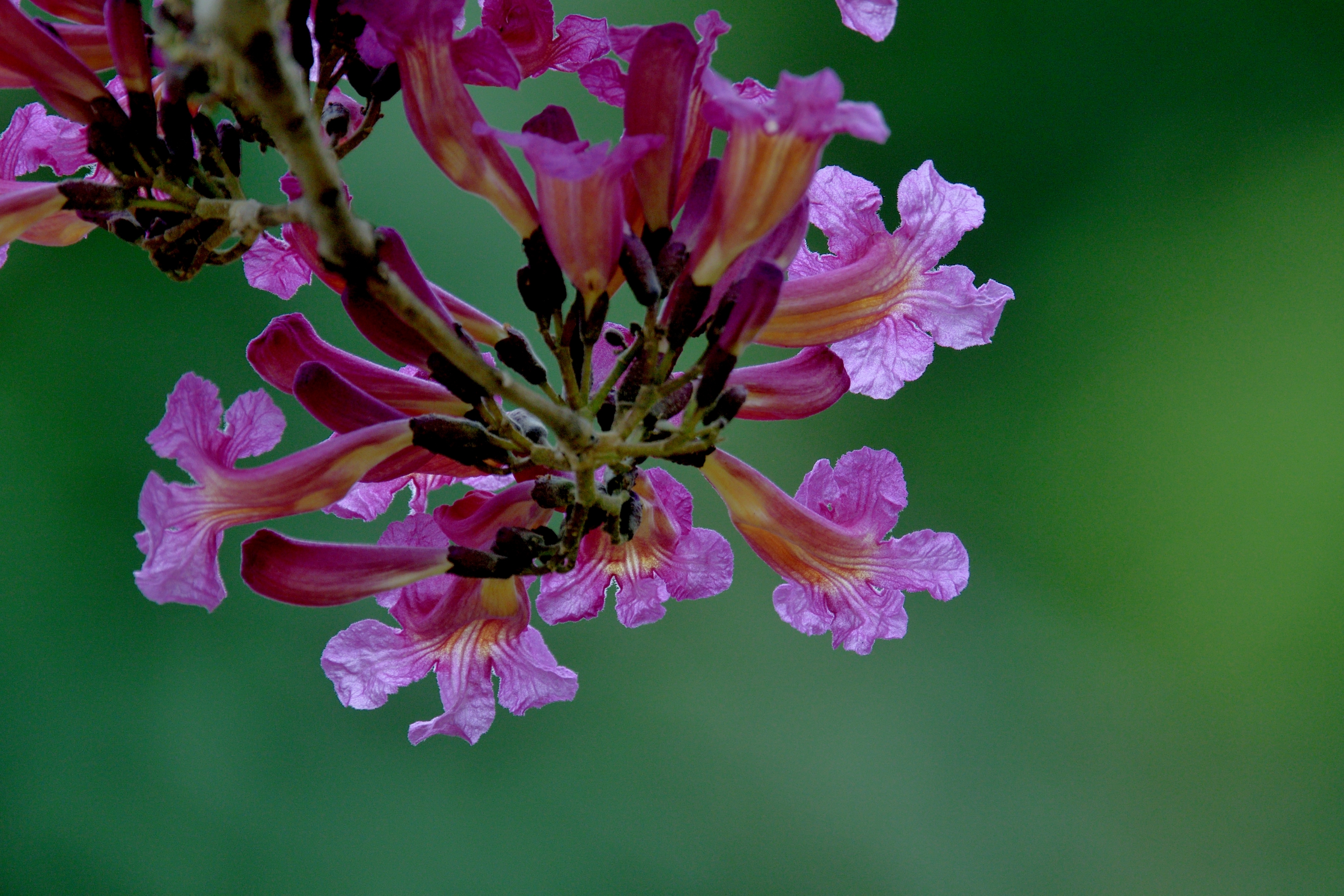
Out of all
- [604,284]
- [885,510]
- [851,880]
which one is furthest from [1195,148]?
[604,284]

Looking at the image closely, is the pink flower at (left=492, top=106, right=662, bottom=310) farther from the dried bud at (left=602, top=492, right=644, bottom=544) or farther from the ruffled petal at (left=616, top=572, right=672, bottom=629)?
the ruffled petal at (left=616, top=572, right=672, bottom=629)

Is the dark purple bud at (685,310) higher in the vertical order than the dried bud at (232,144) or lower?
higher

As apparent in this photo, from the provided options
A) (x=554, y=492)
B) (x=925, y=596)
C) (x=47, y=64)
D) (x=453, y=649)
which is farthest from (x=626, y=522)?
(x=925, y=596)

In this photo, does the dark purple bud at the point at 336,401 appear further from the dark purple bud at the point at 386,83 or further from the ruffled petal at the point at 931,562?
the ruffled petal at the point at 931,562

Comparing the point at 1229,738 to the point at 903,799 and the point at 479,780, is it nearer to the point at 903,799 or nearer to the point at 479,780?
the point at 903,799

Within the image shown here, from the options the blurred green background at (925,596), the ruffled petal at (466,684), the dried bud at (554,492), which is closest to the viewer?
the dried bud at (554,492)

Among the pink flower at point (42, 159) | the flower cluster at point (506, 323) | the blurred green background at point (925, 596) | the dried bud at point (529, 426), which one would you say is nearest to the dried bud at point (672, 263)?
the flower cluster at point (506, 323)
